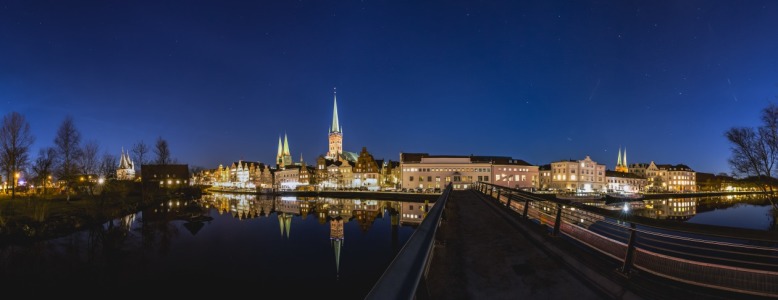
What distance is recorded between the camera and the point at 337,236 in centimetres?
3806

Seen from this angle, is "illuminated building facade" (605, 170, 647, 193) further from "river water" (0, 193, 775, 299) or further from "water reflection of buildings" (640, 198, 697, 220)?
"river water" (0, 193, 775, 299)

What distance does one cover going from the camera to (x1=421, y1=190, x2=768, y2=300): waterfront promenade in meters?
4.92

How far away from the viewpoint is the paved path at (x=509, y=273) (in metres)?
5.16

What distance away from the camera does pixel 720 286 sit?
4875mm

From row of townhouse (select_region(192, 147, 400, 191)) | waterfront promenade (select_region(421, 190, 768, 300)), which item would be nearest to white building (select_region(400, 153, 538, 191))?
row of townhouse (select_region(192, 147, 400, 191))

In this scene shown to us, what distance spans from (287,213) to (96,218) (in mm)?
24798

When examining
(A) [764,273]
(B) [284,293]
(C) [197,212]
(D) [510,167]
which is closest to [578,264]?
(A) [764,273]

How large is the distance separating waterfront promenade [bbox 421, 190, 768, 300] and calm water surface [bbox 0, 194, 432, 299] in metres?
7.05

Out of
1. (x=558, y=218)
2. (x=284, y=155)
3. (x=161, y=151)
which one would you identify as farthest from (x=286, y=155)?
(x=558, y=218)

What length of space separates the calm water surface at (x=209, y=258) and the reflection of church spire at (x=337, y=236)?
0.13 meters

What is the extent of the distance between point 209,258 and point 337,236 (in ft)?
44.9

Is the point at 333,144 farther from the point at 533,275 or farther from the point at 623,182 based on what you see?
the point at 533,275

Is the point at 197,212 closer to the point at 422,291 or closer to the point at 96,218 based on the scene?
the point at 96,218

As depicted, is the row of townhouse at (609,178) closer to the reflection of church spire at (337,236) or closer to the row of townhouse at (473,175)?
the row of townhouse at (473,175)
